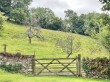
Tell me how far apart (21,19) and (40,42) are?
1309 inches

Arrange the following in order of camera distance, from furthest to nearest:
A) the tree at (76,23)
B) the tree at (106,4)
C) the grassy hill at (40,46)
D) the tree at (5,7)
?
the tree at (76,23)
the tree at (5,7)
the grassy hill at (40,46)
the tree at (106,4)

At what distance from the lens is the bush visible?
3488cm

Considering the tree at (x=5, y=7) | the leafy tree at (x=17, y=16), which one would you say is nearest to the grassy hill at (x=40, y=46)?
the leafy tree at (x=17, y=16)

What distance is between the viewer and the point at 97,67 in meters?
35.3

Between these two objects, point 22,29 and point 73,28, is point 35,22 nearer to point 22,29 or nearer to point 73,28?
point 22,29

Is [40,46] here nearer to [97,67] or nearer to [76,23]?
[97,67]

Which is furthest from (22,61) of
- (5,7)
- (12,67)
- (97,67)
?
(5,7)

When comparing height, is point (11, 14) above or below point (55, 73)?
above

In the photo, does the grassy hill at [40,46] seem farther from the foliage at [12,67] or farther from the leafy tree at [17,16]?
the foliage at [12,67]

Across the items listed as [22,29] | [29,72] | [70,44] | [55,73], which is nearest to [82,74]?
[55,73]

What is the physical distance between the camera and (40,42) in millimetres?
92375

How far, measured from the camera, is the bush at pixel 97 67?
114ft

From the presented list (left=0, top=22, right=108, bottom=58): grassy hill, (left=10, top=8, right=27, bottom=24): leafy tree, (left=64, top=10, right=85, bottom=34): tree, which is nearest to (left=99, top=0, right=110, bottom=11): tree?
(left=0, top=22, right=108, bottom=58): grassy hill

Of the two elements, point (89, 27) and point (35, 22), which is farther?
point (89, 27)
